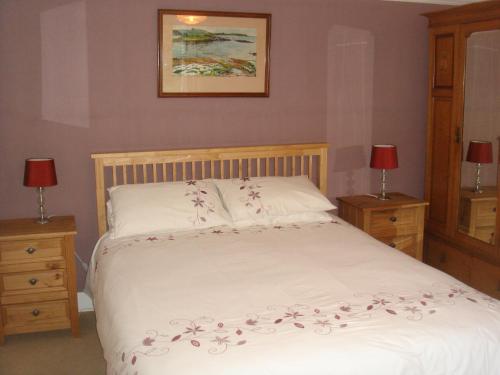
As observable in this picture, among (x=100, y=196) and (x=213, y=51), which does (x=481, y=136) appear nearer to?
(x=213, y=51)

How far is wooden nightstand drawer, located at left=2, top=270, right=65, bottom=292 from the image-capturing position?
3268 millimetres

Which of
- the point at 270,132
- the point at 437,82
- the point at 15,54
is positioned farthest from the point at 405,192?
the point at 15,54

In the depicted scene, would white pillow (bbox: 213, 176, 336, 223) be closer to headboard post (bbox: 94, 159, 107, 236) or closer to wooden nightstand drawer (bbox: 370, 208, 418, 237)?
wooden nightstand drawer (bbox: 370, 208, 418, 237)

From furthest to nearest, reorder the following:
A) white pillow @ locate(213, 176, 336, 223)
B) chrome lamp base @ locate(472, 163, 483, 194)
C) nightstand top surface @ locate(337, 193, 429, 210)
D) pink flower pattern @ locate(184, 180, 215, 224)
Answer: nightstand top surface @ locate(337, 193, 429, 210) < chrome lamp base @ locate(472, 163, 483, 194) < white pillow @ locate(213, 176, 336, 223) < pink flower pattern @ locate(184, 180, 215, 224)

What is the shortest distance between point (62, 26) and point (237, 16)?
1145 mm

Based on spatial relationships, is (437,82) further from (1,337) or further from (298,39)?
(1,337)

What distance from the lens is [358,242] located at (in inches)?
126

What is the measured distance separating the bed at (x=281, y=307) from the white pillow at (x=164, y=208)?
5cm

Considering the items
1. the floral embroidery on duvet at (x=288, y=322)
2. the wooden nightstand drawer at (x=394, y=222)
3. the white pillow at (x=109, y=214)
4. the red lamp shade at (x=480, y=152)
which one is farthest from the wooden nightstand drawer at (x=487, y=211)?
the white pillow at (x=109, y=214)

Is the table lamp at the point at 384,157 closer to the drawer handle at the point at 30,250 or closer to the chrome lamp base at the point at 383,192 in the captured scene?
the chrome lamp base at the point at 383,192

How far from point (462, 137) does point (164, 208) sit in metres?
2.16

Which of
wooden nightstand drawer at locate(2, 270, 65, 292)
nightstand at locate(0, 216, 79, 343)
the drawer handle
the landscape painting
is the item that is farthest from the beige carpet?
the landscape painting

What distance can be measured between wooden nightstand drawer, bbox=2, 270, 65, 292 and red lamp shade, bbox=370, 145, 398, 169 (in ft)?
7.53

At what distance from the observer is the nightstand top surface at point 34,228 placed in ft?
10.6
